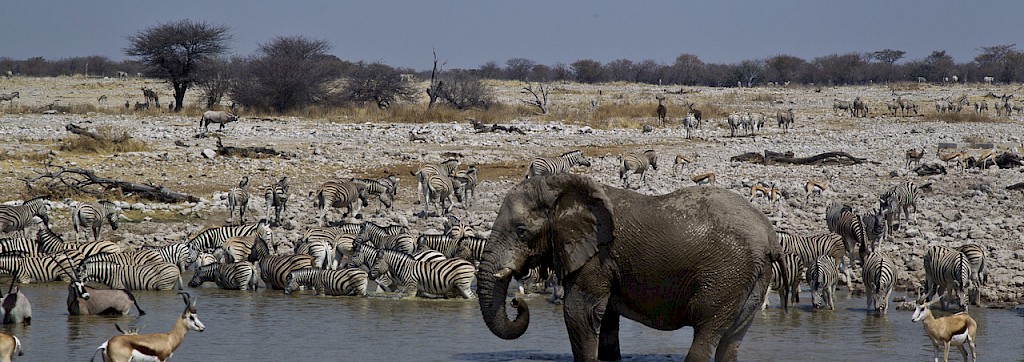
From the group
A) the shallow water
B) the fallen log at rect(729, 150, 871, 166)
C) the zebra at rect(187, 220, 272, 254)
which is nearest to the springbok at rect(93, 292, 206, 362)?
the shallow water

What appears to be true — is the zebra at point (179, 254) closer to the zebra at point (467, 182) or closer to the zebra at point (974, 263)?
the zebra at point (467, 182)

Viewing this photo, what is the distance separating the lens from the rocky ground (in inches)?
692

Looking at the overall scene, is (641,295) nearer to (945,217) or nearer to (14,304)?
(14,304)

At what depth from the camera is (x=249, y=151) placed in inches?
988

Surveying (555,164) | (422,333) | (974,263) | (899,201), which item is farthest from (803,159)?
(422,333)

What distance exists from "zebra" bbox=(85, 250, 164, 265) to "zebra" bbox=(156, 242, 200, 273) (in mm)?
318

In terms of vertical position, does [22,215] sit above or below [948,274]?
below

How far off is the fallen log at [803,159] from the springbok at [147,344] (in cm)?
1921

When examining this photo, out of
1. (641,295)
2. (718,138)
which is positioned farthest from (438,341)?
(718,138)

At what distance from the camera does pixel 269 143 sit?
90.3ft

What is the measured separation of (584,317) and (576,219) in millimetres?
665

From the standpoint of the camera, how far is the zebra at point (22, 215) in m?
16.8

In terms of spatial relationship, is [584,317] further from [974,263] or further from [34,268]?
[34,268]

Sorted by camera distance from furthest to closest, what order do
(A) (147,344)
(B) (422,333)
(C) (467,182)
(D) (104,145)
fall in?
(D) (104,145) → (C) (467,182) → (B) (422,333) → (A) (147,344)
